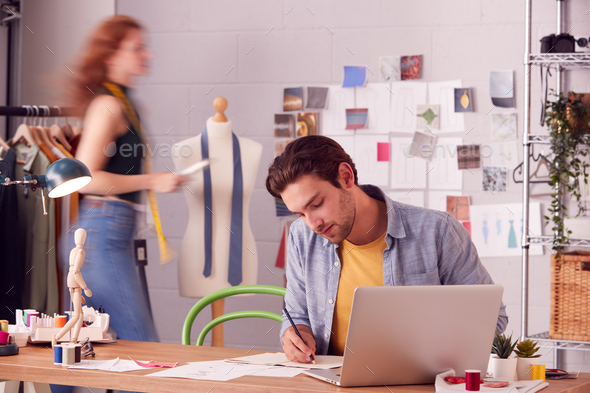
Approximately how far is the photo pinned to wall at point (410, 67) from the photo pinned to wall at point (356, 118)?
0.70 feet

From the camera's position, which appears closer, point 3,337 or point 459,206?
point 3,337

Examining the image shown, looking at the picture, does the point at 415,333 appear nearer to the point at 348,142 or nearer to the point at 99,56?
the point at 348,142

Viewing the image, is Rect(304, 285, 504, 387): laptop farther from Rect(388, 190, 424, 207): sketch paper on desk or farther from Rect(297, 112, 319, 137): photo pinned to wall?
Rect(297, 112, 319, 137): photo pinned to wall

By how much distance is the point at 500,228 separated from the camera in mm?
2480

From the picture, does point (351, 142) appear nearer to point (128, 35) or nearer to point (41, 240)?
point (128, 35)

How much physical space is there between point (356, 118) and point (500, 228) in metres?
0.73

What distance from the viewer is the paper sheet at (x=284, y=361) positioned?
1.28m

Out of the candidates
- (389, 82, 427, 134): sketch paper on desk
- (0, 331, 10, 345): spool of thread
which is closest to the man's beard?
(0, 331, 10, 345): spool of thread

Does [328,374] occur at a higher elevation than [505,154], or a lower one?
lower

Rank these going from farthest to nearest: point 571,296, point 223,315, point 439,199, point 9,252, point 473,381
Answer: point 439,199 < point 9,252 < point 571,296 < point 223,315 < point 473,381

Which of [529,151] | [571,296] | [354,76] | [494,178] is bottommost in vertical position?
[571,296]

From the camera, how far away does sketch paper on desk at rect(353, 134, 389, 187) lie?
2.59 m

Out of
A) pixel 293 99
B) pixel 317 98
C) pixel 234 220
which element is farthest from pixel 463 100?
pixel 234 220

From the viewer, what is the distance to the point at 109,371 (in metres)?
1.21
